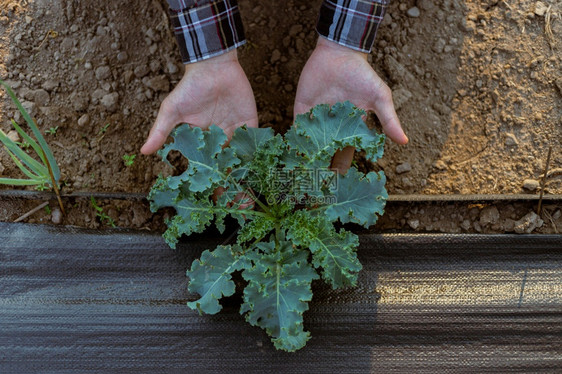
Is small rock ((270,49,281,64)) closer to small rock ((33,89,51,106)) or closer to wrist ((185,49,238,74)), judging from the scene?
wrist ((185,49,238,74))

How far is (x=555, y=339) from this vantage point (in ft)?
6.48

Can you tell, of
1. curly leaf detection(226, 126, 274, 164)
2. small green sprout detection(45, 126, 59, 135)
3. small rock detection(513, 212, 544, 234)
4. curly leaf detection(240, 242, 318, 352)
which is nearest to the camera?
curly leaf detection(240, 242, 318, 352)

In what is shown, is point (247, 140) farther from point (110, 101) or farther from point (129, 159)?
point (110, 101)

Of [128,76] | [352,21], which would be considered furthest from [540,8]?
[128,76]

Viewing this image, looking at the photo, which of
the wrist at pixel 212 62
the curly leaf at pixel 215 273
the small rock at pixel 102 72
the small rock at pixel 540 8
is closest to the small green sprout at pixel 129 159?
the small rock at pixel 102 72

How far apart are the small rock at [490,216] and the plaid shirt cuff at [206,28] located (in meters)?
1.43

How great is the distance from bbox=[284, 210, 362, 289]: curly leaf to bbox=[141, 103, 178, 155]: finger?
669 millimetres

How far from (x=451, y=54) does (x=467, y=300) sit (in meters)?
1.21

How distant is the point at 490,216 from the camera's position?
2.19 m

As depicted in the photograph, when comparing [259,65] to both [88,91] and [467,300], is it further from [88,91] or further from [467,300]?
[467,300]

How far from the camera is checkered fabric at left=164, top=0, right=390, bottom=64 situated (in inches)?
75.8

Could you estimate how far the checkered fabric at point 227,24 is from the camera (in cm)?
193

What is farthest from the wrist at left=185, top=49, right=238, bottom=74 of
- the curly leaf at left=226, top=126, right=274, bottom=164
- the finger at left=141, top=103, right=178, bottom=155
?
the curly leaf at left=226, top=126, right=274, bottom=164

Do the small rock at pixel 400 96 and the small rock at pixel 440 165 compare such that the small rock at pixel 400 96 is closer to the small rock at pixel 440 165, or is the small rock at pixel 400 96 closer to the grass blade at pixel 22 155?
the small rock at pixel 440 165
